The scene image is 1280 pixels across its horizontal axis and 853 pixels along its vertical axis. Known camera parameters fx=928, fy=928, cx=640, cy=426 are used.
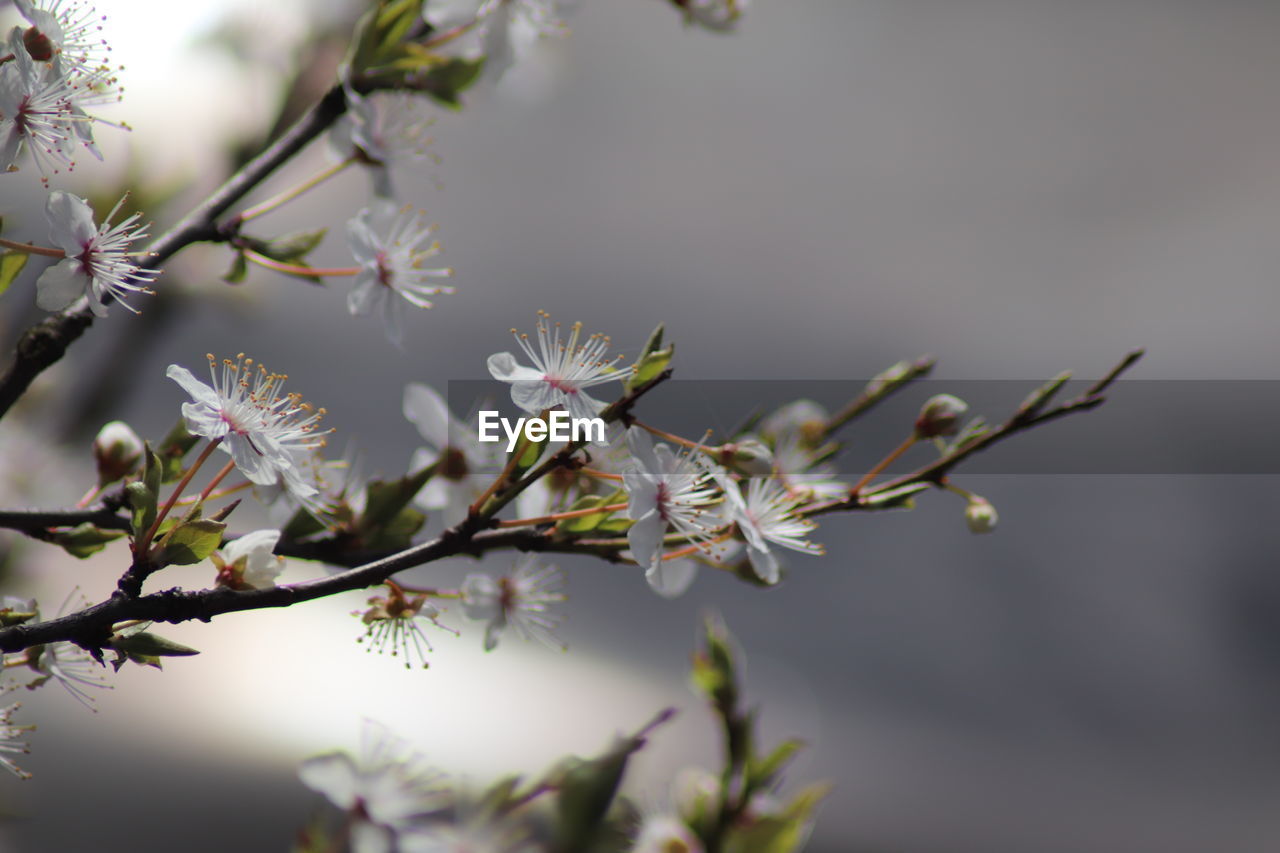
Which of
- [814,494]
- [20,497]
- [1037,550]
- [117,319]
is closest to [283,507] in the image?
[814,494]

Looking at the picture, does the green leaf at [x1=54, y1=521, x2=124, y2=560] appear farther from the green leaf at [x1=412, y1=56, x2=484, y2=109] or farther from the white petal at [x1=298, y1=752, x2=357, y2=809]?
the green leaf at [x1=412, y1=56, x2=484, y2=109]

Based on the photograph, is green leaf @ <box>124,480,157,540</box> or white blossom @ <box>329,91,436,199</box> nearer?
green leaf @ <box>124,480,157,540</box>

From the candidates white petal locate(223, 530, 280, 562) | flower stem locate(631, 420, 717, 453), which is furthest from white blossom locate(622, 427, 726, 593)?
white petal locate(223, 530, 280, 562)

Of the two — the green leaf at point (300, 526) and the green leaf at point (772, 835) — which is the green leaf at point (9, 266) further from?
the green leaf at point (772, 835)

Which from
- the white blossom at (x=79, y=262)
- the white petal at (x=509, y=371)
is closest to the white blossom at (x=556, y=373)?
the white petal at (x=509, y=371)

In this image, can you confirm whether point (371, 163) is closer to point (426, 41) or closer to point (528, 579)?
point (426, 41)

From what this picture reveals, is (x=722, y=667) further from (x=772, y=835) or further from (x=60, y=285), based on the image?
(x=60, y=285)
